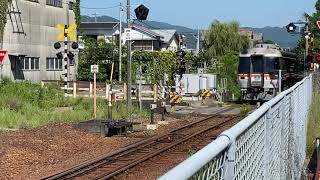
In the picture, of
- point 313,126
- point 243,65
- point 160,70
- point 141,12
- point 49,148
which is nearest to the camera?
point 313,126

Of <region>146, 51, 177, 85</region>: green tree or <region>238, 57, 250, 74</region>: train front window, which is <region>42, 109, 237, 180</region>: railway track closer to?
<region>238, 57, 250, 74</region>: train front window

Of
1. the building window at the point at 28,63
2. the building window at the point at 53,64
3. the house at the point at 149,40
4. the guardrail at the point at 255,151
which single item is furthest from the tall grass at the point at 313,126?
the house at the point at 149,40

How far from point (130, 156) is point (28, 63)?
2776cm

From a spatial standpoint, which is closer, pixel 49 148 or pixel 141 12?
pixel 49 148

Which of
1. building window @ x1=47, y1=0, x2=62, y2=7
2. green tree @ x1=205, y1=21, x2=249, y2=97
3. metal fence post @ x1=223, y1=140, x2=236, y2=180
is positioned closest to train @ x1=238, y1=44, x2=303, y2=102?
building window @ x1=47, y1=0, x2=62, y2=7

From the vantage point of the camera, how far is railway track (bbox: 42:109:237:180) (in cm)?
1062

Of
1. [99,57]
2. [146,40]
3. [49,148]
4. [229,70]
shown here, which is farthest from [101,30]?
[49,148]

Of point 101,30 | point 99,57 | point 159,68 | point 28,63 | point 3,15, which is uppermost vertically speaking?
Answer: point 101,30

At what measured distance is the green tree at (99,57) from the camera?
184ft

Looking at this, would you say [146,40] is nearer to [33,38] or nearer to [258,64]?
[33,38]

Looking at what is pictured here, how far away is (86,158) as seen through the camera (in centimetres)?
1323

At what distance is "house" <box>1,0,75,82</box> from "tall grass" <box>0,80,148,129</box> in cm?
927

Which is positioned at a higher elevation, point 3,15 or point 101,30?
point 101,30

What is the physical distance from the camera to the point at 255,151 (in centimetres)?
409
